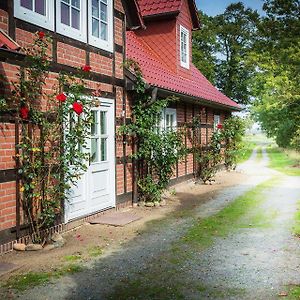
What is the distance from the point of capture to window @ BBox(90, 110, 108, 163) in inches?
319

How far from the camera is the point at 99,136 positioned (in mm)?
8258

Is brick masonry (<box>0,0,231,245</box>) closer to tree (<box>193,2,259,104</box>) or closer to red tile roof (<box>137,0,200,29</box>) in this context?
red tile roof (<box>137,0,200,29</box>)

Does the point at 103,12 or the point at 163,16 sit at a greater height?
the point at 163,16

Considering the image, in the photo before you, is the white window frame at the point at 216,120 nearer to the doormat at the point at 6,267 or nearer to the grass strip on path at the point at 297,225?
the grass strip on path at the point at 297,225

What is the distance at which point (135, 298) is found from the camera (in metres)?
4.24

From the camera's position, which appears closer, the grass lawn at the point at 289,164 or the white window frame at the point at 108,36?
the white window frame at the point at 108,36

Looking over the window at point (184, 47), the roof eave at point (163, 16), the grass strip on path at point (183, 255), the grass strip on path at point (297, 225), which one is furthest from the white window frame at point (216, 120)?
the grass strip on path at point (297, 225)

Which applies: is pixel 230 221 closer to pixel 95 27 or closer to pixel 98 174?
pixel 98 174

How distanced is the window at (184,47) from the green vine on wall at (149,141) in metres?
4.90

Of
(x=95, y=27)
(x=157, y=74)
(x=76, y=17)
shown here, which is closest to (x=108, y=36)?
(x=95, y=27)

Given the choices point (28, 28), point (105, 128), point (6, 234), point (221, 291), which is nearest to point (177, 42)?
point (105, 128)

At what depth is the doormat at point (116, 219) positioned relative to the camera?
7.76m

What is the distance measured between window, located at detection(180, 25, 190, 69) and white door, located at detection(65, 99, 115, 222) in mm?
6277

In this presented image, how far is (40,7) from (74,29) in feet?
3.15
